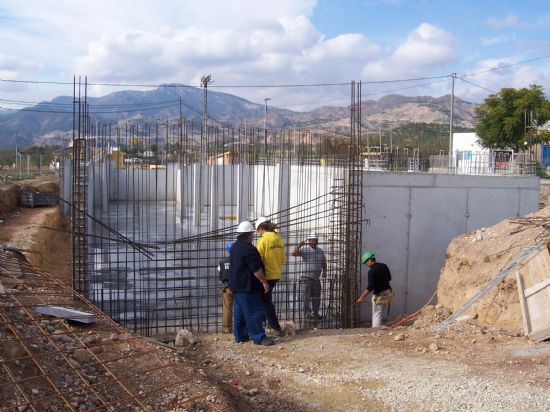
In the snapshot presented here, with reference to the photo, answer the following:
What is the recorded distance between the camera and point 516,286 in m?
5.96

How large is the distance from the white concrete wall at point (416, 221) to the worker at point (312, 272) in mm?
1518

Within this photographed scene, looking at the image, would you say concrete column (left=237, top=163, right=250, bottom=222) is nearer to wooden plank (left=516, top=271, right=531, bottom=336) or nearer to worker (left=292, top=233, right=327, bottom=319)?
worker (left=292, top=233, right=327, bottom=319)

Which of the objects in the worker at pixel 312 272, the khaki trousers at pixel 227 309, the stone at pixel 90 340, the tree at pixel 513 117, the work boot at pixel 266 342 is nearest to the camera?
the stone at pixel 90 340

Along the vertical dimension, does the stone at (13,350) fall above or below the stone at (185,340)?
above

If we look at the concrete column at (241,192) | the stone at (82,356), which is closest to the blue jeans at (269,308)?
the stone at (82,356)

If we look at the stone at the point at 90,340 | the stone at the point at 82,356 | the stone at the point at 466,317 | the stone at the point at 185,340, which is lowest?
the stone at the point at 185,340

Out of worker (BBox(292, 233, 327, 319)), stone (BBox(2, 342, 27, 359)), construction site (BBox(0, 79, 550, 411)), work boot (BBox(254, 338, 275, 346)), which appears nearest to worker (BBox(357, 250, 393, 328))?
construction site (BBox(0, 79, 550, 411))

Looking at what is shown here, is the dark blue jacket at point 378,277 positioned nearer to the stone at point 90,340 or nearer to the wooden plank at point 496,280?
the wooden plank at point 496,280

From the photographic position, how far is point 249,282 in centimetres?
554

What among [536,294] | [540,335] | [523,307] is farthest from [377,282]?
[540,335]

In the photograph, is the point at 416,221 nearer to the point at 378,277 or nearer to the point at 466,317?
the point at 378,277

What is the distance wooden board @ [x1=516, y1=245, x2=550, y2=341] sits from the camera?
204 inches

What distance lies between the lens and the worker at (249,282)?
5523mm

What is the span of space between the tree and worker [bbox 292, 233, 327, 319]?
21104 millimetres
